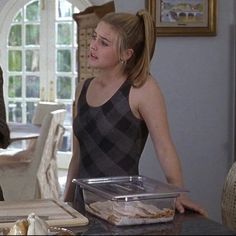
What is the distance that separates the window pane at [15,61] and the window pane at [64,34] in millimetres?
472

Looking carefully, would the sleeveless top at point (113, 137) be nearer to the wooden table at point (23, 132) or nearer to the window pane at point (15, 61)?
the wooden table at point (23, 132)

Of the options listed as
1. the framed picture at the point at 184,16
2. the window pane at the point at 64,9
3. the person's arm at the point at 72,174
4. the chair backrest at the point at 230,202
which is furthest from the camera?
the window pane at the point at 64,9

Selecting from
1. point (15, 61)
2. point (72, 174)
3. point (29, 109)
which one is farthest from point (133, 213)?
point (15, 61)

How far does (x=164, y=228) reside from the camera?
1428 mm

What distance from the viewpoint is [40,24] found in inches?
277

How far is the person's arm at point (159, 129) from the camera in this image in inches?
73.5

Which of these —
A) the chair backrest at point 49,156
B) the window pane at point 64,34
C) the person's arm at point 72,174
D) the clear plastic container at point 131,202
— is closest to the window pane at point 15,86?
the window pane at point 64,34

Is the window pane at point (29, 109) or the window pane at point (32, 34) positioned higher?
the window pane at point (32, 34)

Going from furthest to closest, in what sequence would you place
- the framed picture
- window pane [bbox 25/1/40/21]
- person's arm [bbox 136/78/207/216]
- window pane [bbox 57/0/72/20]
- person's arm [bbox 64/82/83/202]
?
window pane [bbox 25/1/40/21]
window pane [bbox 57/0/72/20]
the framed picture
person's arm [bbox 64/82/83/202]
person's arm [bbox 136/78/207/216]

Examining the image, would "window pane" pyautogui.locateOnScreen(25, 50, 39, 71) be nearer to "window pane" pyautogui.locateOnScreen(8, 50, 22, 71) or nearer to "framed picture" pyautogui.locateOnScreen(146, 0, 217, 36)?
"window pane" pyautogui.locateOnScreen(8, 50, 22, 71)

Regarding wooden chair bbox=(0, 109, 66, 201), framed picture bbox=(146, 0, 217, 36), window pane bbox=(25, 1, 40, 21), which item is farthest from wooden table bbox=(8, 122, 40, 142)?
window pane bbox=(25, 1, 40, 21)

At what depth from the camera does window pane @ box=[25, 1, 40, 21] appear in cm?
702

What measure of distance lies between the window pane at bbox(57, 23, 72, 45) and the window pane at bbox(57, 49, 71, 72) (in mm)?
96

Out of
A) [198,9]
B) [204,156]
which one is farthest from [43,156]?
[198,9]
